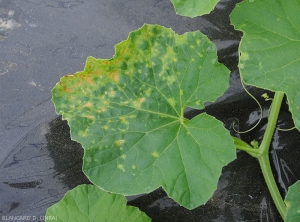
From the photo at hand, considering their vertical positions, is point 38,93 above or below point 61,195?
above

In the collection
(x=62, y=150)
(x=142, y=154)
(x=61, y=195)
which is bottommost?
(x=61, y=195)

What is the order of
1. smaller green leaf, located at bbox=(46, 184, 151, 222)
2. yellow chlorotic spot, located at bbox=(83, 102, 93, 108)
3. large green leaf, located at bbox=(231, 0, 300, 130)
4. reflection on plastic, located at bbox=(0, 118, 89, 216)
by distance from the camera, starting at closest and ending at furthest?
large green leaf, located at bbox=(231, 0, 300, 130) < yellow chlorotic spot, located at bbox=(83, 102, 93, 108) < smaller green leaf, located at bbox=(46, 184, 151, 222) < reflection on plastic, located at bbox=(0, 118, 89, 216)

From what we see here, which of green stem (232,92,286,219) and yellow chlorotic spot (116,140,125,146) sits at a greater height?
yellow chlorotic spot (116,140,125,146)

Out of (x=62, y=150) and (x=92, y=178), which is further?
(x=62, y=150)

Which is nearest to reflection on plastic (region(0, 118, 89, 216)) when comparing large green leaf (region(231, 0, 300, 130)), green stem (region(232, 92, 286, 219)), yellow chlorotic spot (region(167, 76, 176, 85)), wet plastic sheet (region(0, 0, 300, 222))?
wet plastic sheet (region(0, 0, 300, 222))

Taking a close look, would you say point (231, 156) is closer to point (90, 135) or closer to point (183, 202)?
point (183, 202)

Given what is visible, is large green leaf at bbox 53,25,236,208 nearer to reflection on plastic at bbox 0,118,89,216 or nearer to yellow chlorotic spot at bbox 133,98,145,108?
yellow chlorotic spot at bbox 133,98,145,108

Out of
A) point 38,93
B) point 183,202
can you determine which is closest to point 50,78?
point 38,93

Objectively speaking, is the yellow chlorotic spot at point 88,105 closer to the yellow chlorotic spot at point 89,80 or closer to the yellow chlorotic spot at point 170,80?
the yellow chlorotic spot at point 89,80
